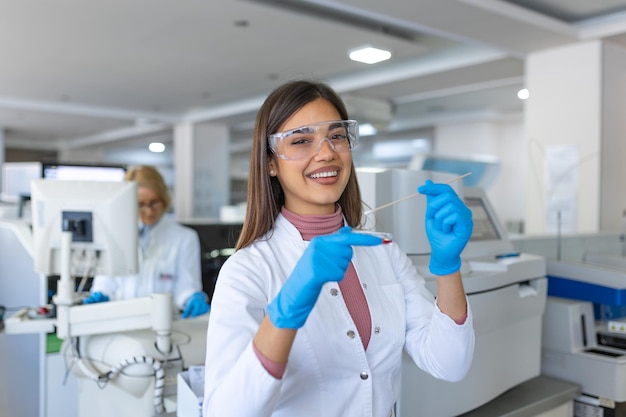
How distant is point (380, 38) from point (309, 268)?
427 cm

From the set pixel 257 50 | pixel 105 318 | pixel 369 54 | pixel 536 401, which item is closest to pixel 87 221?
pixel 105 318

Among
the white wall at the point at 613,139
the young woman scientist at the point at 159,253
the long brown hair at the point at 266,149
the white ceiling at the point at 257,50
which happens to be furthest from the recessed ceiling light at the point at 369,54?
the long brown hair at the point at 266,149

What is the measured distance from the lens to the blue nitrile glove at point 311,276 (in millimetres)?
886

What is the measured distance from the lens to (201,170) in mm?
9219

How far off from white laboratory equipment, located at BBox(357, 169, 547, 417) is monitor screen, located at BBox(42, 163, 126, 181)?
2.32 metres

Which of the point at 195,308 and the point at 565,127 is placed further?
the point at 565,127

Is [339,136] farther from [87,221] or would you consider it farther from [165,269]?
[165,269]


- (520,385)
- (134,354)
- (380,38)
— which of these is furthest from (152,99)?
(520,385)

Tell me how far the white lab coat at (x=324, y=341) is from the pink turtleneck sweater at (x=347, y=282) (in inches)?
0.5

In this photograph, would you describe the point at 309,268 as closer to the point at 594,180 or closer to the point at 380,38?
the point at 594,180

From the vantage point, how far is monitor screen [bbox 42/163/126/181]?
135 inches

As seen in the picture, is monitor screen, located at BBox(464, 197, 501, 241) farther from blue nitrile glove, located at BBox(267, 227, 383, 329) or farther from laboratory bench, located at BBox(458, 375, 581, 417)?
blue nitrile glove, located at BBox(267, 227, 383, 329)

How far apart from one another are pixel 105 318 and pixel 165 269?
0.93m

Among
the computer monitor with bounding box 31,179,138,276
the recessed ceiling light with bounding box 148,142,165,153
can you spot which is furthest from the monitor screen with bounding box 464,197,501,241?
the recessed ceiling light with bounding box 148,142,165,153
